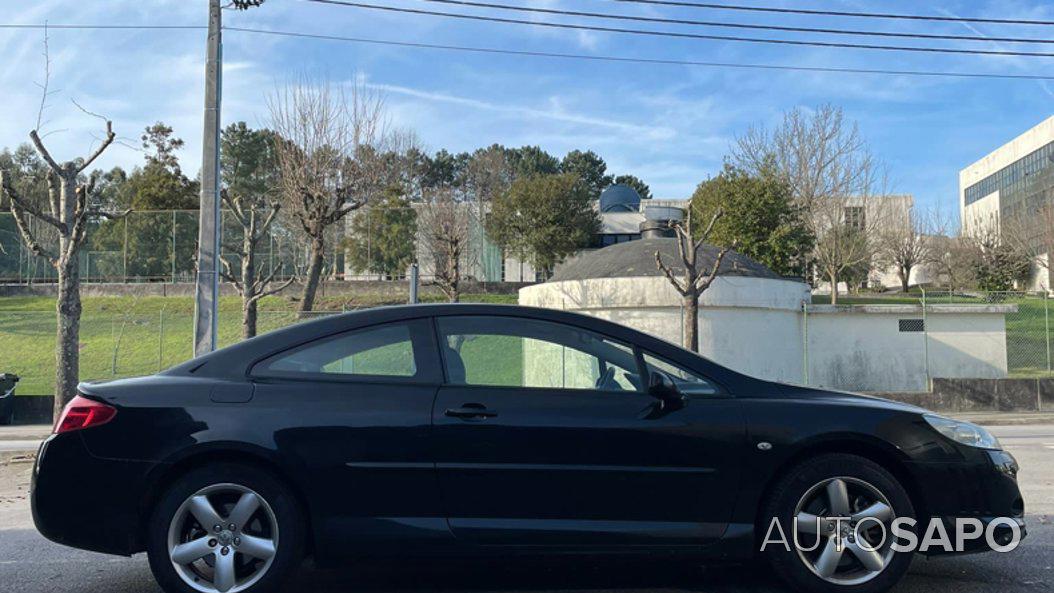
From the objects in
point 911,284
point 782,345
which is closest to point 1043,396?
point 782,345

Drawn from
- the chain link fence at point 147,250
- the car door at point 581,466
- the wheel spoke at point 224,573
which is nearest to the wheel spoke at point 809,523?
the car door at point 581,466

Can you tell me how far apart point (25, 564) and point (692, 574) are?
156 inches

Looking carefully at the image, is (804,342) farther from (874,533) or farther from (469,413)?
(469,413)

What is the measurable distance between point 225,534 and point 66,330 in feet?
33.1

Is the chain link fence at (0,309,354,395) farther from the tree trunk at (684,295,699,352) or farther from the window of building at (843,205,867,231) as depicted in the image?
the window of building at (843,205,867,231)

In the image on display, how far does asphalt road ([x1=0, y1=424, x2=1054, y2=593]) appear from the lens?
423 centimetres

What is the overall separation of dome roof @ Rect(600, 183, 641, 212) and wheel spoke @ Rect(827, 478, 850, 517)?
50300 mm

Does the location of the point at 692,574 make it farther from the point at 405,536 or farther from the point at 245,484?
the point at 245,484

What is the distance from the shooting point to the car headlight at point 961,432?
4.03 metres

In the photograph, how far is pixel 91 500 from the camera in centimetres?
375

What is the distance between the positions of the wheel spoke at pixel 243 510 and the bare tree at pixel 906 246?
1841 inches

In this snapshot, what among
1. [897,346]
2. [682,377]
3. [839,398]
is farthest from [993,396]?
[682,377]

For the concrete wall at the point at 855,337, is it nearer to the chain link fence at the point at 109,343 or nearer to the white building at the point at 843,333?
the white building at the point at 843,333

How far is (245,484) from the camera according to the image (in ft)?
12.3
